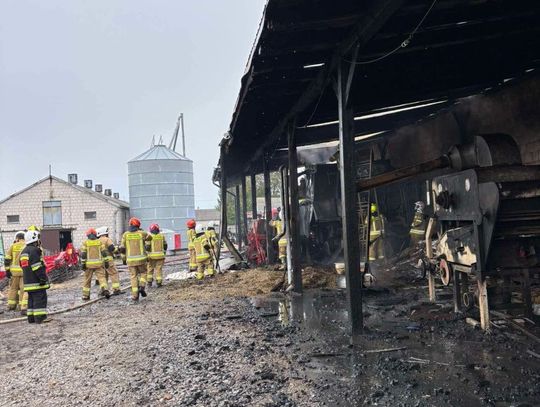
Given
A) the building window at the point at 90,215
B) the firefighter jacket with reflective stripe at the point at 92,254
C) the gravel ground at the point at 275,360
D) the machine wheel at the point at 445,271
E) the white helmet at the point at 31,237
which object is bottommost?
the gravel ground at the point at 275,360

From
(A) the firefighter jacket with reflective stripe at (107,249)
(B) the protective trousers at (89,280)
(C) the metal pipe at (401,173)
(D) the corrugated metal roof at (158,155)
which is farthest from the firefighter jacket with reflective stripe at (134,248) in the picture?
(D) the corrugated metal roof at (158,155)

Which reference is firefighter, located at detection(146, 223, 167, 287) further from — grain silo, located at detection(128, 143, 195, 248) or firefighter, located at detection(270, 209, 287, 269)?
grain silo, located at detection(128, 143, 195, 248)

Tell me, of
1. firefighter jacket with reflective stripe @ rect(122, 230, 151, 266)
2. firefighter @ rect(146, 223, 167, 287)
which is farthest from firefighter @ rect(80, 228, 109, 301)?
firefighter @ rect(146, 223, 167, 287)

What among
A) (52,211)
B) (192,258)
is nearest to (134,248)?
Result: (192,258)

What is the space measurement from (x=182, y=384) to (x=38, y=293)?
541 centimetres

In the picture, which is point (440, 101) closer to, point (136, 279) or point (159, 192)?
point (136, 279)

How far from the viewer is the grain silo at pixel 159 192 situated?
29281 mm

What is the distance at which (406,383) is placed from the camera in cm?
398

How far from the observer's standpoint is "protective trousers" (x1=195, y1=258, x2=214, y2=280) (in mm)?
12523

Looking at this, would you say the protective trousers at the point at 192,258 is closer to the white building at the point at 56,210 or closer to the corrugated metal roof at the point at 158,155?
the corrugated metal roof at the point at 158,155

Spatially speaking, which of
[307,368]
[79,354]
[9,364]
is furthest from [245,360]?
[9,364]

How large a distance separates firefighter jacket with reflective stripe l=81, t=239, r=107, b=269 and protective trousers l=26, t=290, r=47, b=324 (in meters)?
1.89

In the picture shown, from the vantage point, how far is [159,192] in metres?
29.5

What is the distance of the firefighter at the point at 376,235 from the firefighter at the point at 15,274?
8303mm
